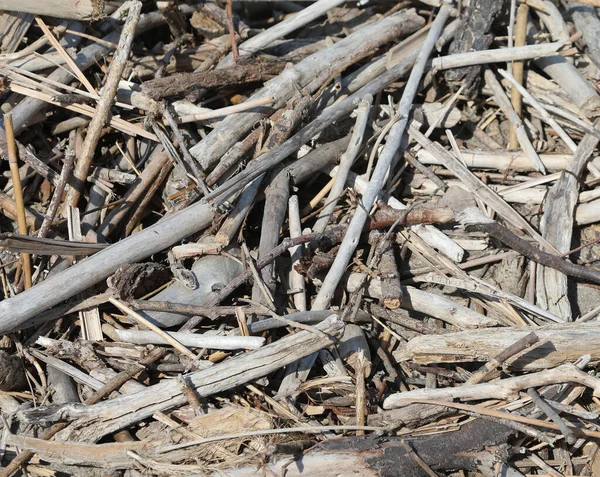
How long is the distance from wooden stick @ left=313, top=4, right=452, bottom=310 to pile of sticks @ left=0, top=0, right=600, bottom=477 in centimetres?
2

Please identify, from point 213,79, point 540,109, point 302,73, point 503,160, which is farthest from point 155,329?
point 540,109

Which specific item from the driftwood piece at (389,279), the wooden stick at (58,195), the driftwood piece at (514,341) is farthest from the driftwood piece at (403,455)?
the wooden stick at (58,195)

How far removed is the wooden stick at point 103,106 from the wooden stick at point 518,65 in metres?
2.64

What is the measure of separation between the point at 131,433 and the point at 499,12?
12.1ft

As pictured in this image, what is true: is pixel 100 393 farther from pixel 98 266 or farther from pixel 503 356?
pixel 503 356

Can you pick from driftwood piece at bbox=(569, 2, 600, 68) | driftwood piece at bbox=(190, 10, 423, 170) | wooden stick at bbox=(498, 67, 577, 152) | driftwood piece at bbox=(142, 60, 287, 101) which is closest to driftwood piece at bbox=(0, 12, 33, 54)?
driftwood piece at bbox=(142, 60, 287, 101)

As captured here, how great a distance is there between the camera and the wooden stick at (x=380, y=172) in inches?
140

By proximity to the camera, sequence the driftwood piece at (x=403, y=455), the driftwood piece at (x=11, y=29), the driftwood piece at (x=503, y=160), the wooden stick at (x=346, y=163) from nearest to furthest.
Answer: the driftwood piece at (x=403, y=455)
the wooden stick at (x=346, y=163)
the driftwood piece at (x=11, y=29)
the driftwood piece at (x=503, y=160)

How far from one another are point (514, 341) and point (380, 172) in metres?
1.30

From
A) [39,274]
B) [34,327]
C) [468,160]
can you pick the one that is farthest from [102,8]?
[468,160]

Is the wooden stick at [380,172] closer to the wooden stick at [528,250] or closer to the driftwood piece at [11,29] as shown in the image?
the wooden stick at [528,250]

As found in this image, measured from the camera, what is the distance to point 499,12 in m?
4.39

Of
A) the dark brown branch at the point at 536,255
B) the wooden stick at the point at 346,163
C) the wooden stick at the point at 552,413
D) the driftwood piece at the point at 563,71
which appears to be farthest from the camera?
the driftwood piece at the point at 563,71

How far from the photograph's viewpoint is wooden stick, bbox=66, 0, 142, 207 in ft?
12.3
